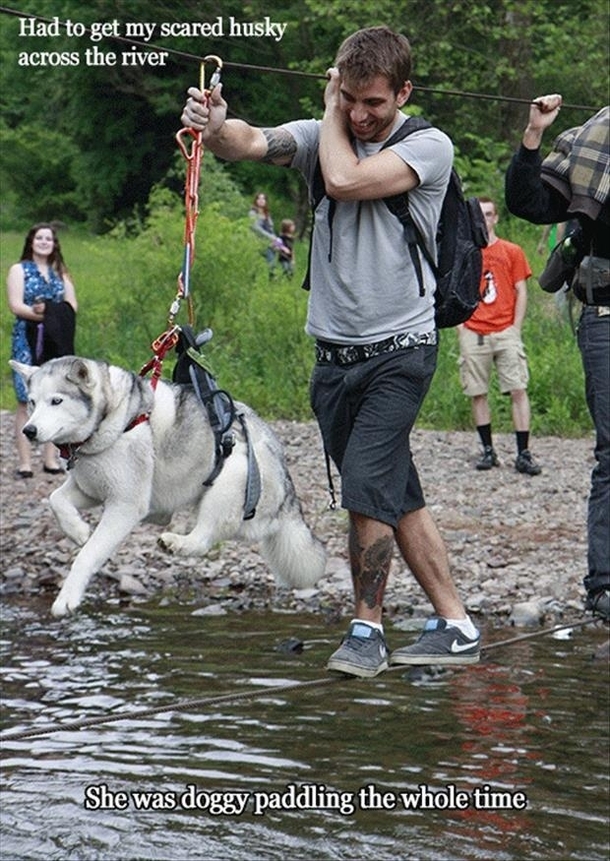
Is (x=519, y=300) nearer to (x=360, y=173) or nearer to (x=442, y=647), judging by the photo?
(x=442, y=647)

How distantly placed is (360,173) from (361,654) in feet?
5.85

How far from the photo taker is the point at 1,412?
21781mm

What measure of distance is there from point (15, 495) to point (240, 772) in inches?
284

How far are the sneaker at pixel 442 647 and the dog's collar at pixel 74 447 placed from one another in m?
1.41

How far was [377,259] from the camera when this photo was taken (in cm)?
584

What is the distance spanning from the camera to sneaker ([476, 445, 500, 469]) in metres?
17.1

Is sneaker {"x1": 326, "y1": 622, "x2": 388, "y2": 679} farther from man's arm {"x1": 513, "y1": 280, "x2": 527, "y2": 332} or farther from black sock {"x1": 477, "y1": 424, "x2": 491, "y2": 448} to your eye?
black sock {"x1": 477, "y1": 424, "x2": 491, "y2": 448}

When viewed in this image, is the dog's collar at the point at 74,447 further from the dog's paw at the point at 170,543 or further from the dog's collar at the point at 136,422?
the dog's paw at the point at 170,543

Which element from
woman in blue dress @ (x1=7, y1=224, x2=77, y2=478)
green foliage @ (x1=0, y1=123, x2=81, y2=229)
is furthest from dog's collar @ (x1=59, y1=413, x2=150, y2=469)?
green foliage @ (x1=0, y1=123, x2=81, y2=229)

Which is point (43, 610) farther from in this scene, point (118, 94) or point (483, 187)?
point (118, 94)

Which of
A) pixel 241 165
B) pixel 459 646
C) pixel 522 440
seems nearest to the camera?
pixel 459 646

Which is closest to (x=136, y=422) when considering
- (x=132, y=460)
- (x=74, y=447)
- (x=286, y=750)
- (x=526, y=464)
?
(x=132, y=460)

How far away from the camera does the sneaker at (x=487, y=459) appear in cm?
1706

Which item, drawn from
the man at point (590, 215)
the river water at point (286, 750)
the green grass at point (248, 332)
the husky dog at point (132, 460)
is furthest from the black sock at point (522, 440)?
the husky dog at point (132, 460)
